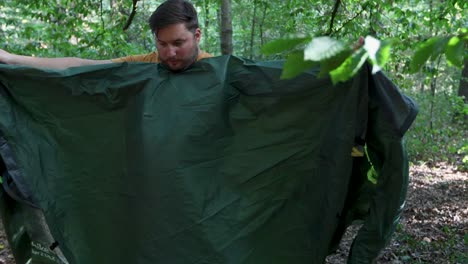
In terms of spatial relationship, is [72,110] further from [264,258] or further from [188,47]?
[264,258]

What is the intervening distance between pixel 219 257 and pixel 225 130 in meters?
0.66

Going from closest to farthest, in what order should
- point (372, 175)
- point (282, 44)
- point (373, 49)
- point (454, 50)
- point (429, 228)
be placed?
point (373, 49) < point (282, 44) < point (454, 50) < point (372, 175) < point (429, 228)

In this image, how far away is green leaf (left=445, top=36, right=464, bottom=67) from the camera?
51.5 inches

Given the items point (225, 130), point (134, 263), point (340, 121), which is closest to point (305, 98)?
point (340, 121)

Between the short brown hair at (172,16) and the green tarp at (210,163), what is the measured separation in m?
0.26

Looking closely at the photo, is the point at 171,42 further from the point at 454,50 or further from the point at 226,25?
the point at 226,25

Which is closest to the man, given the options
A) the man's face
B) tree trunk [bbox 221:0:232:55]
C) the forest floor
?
the man's face

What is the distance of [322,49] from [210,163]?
170 centimetres

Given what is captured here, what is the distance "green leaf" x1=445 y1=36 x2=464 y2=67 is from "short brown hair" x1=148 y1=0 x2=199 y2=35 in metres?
1.90

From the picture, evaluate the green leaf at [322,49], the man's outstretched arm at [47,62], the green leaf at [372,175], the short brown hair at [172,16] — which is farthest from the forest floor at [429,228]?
the green leaf at [322,49]

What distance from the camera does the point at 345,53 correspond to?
115 cm

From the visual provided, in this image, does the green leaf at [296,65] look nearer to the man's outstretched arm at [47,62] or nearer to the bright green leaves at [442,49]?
the bright green leaves at [442,49]

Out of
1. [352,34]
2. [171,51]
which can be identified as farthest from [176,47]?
[352,34]

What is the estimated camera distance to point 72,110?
118 inches
